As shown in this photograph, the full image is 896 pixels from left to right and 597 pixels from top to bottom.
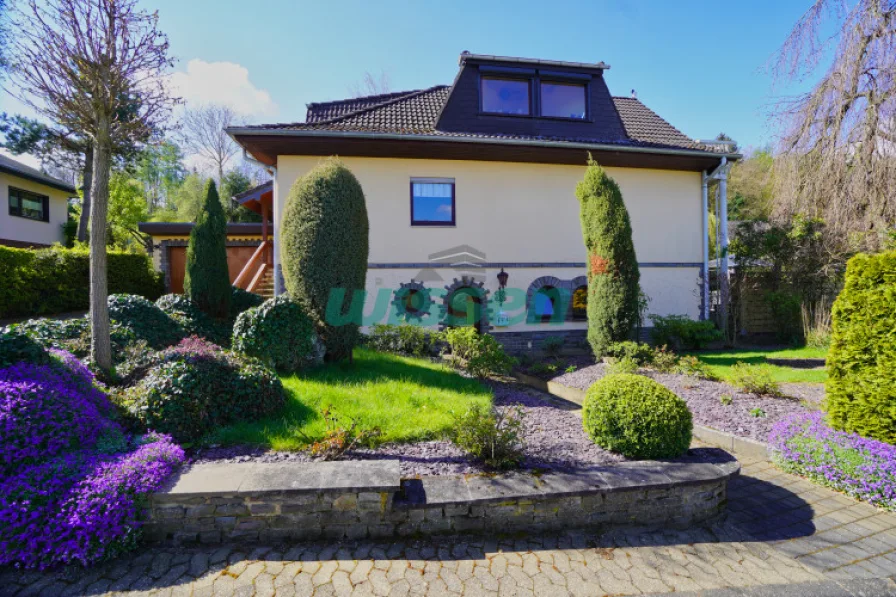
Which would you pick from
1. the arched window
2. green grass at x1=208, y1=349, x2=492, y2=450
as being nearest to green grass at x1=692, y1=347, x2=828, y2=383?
the arched window

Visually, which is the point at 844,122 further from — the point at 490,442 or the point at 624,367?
the point at 490,442

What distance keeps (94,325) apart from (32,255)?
7866 millimetres

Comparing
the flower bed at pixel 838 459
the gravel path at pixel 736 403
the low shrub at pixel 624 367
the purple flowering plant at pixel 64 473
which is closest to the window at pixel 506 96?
the low shrub at pixel 624 367

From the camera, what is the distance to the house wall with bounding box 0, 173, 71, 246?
1559cm

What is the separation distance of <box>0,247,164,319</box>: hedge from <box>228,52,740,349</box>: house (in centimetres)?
469

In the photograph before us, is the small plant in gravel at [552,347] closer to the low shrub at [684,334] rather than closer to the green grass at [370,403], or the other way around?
the low shrub at [684,334]

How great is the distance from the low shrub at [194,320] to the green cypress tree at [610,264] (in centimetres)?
668

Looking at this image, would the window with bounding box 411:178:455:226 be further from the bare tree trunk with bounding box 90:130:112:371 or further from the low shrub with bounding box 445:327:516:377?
the bare tree trunk with bounding box 90:130:112:371

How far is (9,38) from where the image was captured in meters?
4.05

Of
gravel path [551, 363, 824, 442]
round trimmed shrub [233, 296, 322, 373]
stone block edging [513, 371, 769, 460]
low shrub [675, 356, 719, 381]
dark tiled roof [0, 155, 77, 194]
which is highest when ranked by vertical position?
dark tiled roof [0, 155, 77, 194]

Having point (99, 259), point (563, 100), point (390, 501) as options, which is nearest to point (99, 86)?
point (99, 259)

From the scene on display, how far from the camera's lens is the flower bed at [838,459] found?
11.4 ft

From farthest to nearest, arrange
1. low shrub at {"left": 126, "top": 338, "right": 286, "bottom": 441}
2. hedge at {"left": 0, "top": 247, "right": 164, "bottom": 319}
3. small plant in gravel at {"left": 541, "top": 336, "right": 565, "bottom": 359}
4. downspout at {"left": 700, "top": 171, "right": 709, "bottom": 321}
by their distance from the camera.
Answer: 1. downspout at {"left": 700, "top": 171, "right": 709, "bottom": 321}
2. small plant in gravel at {"left": 541, "top": 336, "right": 565, "bottom": 359}
3. hedge at {"left": 0, "top": 247, "right": 164, "bottom": 319}
4. low shrub at {"left": 126, "top": 338, "right": 286, "bottom": 441}

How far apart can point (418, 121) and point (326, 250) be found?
20.9 feet
